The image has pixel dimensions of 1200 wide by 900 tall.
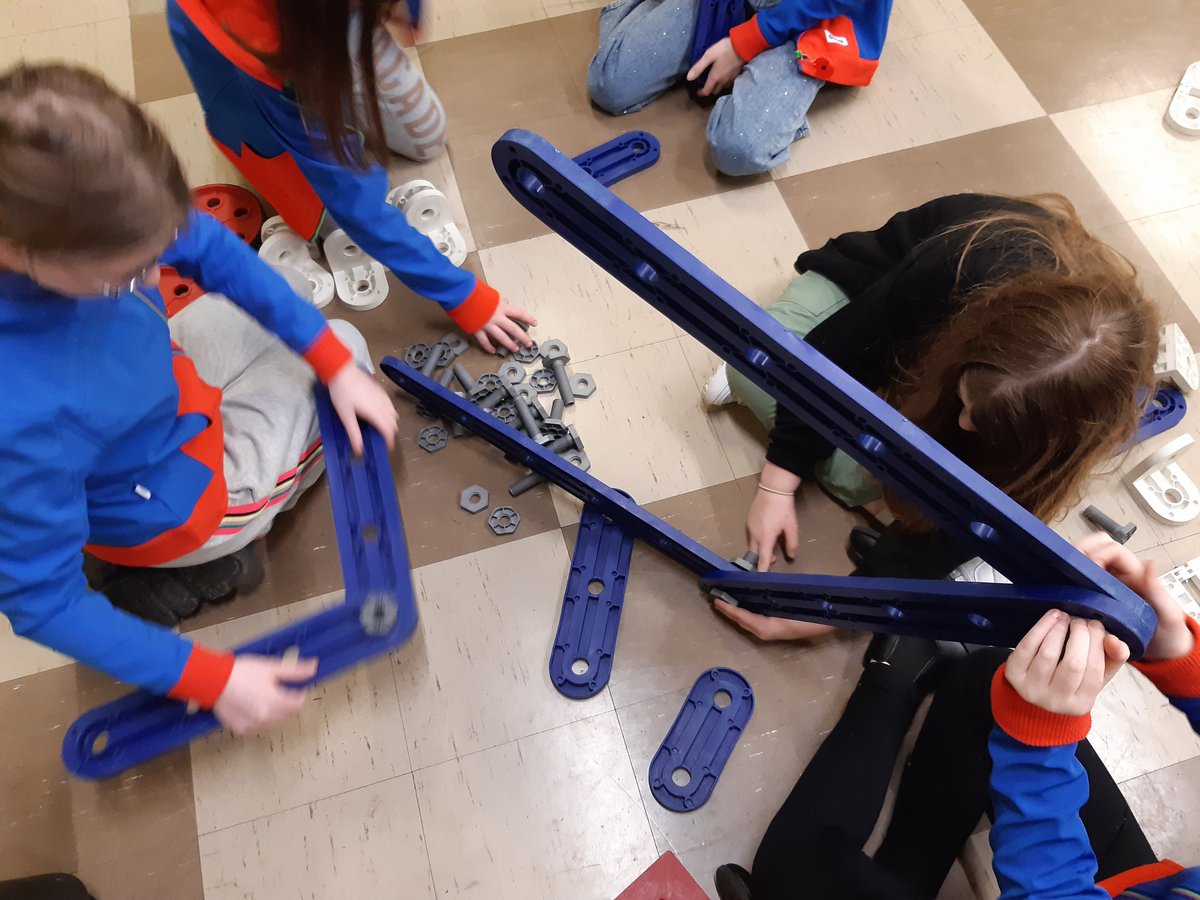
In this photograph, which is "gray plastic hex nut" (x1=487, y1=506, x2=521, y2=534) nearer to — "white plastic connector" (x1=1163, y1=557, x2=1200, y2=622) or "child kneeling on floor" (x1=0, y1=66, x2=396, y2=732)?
"child kneeling on floor" (x1=0, y1=66, x2=396, y2=732)

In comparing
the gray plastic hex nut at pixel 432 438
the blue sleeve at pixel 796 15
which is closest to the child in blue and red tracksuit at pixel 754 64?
the blue sleeve at pixel 796 15

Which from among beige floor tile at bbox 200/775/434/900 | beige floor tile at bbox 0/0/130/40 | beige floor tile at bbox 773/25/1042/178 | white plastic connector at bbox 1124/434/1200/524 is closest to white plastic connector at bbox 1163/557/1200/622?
white plastic connector at bbox 1124/434/1200/524

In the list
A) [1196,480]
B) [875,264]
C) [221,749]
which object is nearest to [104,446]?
[221,749]

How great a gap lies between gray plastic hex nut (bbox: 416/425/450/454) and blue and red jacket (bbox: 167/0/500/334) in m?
0.16

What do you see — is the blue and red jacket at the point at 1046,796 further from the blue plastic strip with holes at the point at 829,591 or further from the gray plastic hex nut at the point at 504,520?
the gray plastic hex nut at the point at 504,520

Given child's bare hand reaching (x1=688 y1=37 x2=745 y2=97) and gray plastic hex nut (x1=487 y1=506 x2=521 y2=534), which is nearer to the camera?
gray plastic hex nut (x1=487 y1=506 x2=521 y2=534)

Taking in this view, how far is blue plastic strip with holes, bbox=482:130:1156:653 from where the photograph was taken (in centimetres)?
58

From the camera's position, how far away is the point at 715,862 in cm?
98

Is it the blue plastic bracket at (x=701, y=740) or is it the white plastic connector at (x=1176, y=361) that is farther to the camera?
the white plastic connector at (x=1176, y=361)

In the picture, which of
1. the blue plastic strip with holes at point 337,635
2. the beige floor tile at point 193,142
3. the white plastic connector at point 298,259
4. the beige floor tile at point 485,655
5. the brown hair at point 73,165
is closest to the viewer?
the brown hair at point 73,165

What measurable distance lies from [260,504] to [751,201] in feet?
2.93

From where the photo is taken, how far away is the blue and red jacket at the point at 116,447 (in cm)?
66

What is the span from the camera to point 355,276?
1.27 m

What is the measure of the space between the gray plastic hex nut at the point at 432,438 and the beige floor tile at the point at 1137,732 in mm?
908
